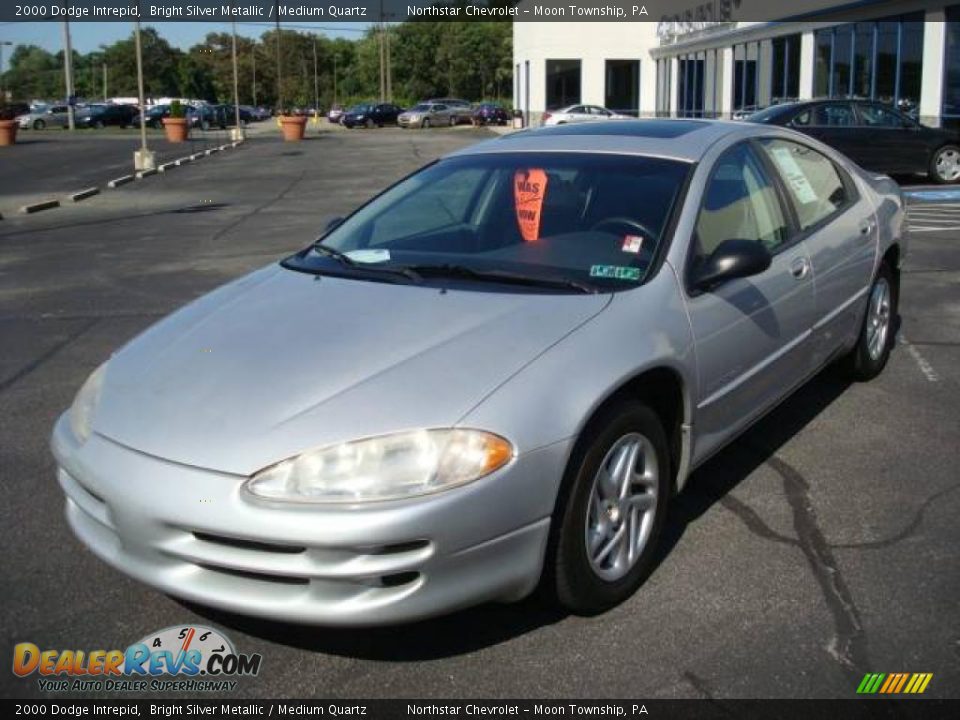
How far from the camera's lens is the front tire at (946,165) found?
16906 millimetres

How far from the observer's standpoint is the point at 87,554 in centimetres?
373

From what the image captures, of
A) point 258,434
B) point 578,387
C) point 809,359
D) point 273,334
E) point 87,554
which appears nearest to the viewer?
point 258,434

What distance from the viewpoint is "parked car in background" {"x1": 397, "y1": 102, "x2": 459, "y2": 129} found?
178ft

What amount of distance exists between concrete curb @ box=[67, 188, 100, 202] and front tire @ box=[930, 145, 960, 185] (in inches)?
578

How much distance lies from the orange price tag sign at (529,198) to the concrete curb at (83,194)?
15548mm

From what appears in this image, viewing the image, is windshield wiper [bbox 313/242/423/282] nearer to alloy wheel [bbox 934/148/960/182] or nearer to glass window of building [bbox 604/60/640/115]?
alloy wheel [bbox 934/148/960/182]

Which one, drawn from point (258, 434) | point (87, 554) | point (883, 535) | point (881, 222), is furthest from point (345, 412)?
point (881, 222)

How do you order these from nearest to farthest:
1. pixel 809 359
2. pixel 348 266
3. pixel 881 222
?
pixel 348 266 < pixel 809 359 < pixel 881 222

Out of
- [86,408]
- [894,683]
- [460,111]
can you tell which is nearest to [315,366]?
[86,408]

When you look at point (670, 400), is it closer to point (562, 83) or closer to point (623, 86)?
point (623, 86)

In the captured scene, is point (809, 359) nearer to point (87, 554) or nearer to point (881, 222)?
point (881, 222)

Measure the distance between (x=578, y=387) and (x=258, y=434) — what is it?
3.05 feet

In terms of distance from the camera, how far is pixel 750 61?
30172 millimetres

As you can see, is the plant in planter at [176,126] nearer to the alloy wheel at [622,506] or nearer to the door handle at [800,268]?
the door handle at [800,268]
